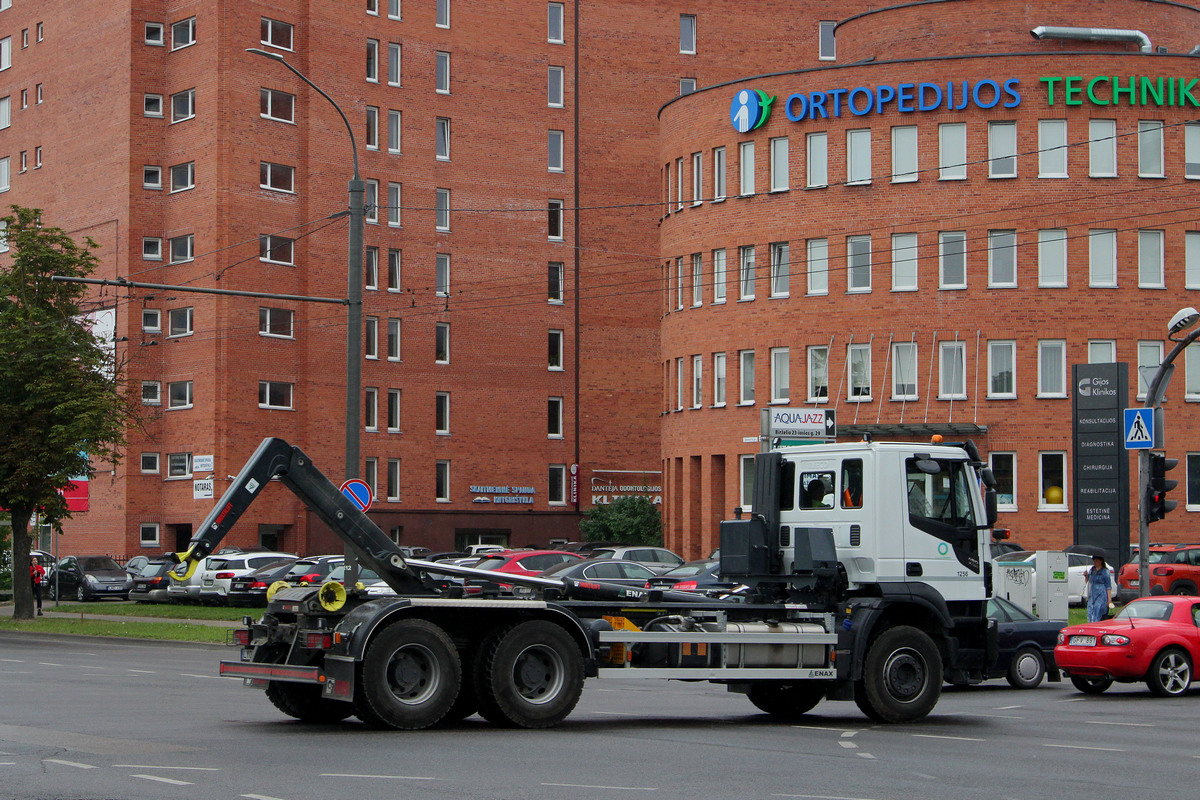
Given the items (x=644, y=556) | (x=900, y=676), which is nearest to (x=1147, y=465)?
(x=900, y=676)

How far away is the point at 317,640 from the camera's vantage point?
1448 centimetres

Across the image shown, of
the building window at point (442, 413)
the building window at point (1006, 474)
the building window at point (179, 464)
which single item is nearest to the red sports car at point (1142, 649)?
the building window at point (1006, 474)

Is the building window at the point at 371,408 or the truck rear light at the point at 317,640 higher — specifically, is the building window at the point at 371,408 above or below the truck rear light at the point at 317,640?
above

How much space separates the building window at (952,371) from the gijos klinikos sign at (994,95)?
738cm

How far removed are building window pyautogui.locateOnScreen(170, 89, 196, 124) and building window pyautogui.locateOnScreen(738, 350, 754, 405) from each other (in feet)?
75.0

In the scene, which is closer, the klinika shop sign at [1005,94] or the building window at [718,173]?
the klinika shop sign at [1005,94]

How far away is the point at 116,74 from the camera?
60000 millimetres

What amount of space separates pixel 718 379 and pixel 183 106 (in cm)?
2322

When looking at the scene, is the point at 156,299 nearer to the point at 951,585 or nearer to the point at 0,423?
the point at 0,423

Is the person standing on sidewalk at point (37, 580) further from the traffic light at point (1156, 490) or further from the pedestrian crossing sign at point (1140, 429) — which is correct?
the traffic light at point (1156, 490)

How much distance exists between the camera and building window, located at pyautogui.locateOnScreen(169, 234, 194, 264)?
5872 cm

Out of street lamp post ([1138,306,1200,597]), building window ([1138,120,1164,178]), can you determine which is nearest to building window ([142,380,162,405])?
building window ([1138,120,1164,178])

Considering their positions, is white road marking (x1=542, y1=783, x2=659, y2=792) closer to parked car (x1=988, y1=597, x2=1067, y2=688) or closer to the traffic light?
parked car (x1=988, y1=597, x2=1067, y2=688)

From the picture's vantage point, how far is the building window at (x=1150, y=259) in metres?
48.0
